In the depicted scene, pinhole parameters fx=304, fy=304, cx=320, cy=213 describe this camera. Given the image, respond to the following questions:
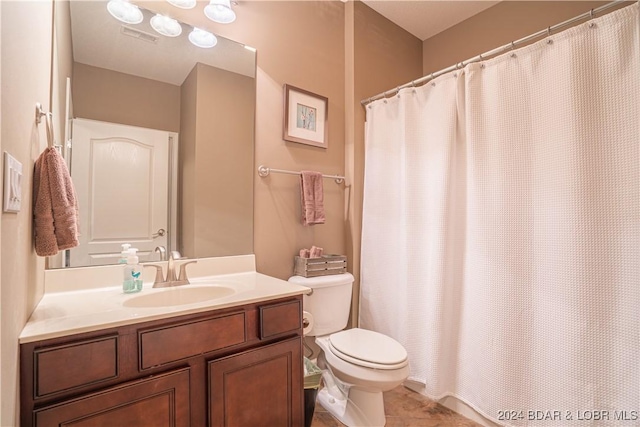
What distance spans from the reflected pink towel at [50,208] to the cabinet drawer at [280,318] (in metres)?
0.67

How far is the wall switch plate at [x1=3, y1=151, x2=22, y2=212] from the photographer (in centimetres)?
59

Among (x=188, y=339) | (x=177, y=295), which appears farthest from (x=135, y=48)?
(x=188, y=339)

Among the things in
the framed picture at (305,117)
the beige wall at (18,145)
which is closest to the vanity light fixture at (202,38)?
the framed picture at (305,117)

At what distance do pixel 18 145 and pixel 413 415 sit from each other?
2.01 m

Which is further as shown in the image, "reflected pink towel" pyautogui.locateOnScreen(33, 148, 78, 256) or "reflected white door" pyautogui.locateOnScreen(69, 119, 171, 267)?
"reflected white door" pyautogui.locateOnScreen(69, 119, 171, 267)

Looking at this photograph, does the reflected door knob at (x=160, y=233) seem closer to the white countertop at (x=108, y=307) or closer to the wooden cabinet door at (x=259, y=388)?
the white countertop at (x=108, y=307)

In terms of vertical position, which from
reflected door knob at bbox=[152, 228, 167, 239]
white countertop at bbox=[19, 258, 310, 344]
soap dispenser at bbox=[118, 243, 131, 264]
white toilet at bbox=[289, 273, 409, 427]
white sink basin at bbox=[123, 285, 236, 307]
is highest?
reflected door knob at bbox=[152, 228, 167, 239]

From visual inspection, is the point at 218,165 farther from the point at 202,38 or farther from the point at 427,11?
the point at 427,11

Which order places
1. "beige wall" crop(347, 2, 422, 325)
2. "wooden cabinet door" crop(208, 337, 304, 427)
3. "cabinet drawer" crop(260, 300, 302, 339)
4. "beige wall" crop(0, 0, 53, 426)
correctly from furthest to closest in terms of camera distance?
1. "beige wall" crop(347, 2, 422, 325)
2. "cabinet drawer" crop(260, 300, 302, 339)
3. "wooden cabinet door" crop(208, 337, 304, 427)
4. "beige wall" crop(0, 0, 53, 426)

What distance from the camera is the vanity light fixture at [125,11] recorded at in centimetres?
137

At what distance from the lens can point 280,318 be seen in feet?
4.04

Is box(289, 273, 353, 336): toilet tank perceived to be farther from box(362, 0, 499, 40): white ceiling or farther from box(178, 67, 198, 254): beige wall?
box(362, 0, 499, 40): white ceiling

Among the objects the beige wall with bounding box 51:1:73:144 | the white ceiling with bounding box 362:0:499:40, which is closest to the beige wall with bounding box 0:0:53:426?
the beige wall with bounding box 51:1:73:144

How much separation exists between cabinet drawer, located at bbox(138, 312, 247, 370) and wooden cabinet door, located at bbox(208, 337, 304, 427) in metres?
0.07
